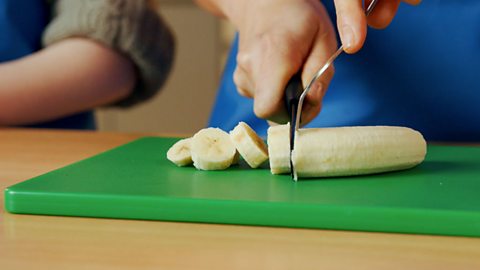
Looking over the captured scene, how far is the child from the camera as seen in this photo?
4.77 ft

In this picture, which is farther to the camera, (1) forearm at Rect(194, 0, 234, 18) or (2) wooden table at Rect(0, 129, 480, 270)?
(1) forearm at Rect(194, 0, 234, 18)

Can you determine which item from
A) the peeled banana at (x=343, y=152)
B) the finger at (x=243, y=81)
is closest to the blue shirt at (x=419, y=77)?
the finger at (x=243, y=81)

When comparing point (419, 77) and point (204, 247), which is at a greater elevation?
point (204, 247)

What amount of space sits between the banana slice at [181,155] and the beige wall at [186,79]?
2123 millimetres

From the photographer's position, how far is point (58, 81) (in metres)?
1.47

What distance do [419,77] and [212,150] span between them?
542mm

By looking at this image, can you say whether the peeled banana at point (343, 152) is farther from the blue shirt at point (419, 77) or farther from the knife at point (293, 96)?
the blue shirt at point (419, 77)

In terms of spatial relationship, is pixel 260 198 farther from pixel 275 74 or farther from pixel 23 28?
pixel 23 28

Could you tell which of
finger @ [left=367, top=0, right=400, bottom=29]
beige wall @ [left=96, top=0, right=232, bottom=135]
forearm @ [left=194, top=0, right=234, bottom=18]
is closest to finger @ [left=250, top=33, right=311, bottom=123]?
finger @ [left=367, top=0, right=400, bottom=29]

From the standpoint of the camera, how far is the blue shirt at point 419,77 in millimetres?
1236

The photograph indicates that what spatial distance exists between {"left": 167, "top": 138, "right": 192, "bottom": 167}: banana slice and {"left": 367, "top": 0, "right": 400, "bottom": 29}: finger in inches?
11.4

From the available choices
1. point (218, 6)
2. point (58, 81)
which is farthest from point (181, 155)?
point (58, 81)

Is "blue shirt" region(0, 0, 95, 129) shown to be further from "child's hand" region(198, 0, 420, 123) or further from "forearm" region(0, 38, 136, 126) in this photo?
"child's hand" region(198, 0, 420, 123)

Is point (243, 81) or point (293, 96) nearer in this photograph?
point (293, 96)
